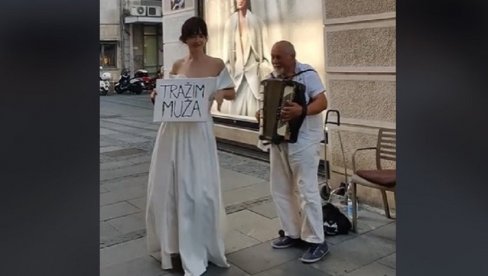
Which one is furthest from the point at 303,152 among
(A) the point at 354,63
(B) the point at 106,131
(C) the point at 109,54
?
(C) the point at 109,54

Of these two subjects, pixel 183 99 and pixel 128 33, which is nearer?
pixel 183 99

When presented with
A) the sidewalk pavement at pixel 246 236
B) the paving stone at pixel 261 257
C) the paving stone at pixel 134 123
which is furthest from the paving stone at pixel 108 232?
the paving stone at pixel 134 123

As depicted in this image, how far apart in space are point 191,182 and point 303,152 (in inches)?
33.6

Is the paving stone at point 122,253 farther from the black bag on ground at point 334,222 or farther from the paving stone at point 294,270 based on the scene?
the black bag on ground at point 334,222

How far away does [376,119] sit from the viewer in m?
4.86

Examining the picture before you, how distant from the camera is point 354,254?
3766 millimetres

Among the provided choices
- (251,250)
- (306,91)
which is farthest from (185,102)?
(251,250)

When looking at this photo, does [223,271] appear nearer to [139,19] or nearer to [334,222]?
[334,222]

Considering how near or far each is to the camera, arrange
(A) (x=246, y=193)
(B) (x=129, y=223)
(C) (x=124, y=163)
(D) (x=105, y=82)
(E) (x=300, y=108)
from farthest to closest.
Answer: (D) (x=105, y=82) → (C) (x=124, y=163) → (A) (x=246, y=193) → (B) (x=129, y=223) → (E) (x=300, y=108)

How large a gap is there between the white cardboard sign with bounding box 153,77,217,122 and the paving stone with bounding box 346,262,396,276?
156 centimetres

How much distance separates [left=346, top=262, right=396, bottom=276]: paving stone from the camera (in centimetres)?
341
